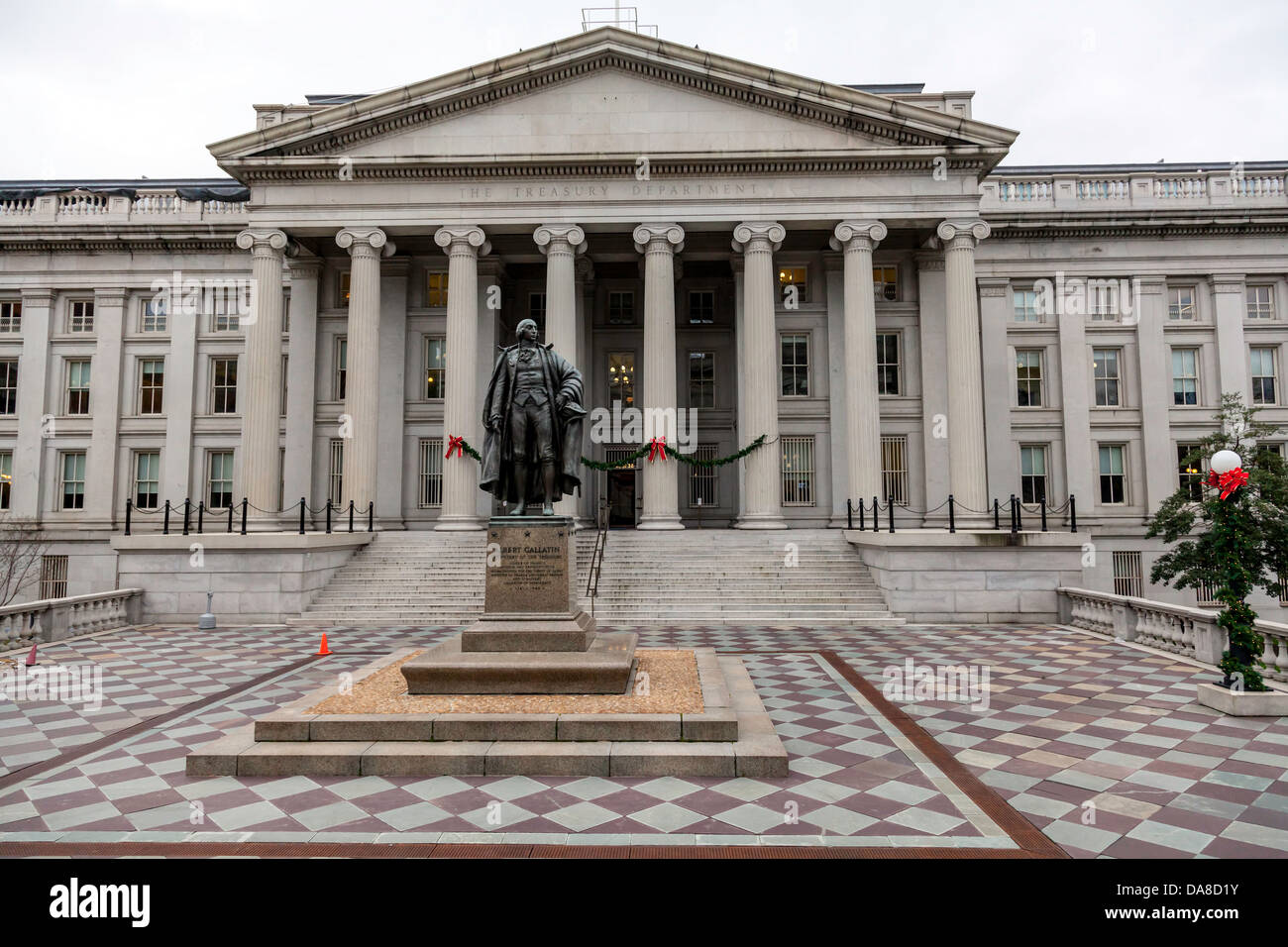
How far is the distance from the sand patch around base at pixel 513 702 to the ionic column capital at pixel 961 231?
2022 cm

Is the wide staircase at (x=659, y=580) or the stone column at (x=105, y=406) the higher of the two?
the stone column at (x=105, y=406)

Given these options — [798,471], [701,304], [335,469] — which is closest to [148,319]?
[335,469]

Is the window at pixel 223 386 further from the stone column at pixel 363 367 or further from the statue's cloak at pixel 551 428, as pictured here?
the statue's cloak at pixel 551 428

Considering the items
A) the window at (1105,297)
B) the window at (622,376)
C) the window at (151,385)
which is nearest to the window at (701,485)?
the window at (622,376)

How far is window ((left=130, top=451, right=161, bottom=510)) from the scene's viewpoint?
30484 millimetres

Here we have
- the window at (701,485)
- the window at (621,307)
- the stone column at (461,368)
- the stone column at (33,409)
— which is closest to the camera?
the stone column at (461,368)

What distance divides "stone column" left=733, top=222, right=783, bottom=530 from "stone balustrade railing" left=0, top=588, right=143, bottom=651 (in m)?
16.9

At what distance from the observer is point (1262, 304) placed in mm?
29047

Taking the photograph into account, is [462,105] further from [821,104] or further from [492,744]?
[492,744]

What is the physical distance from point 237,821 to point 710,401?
26.3 m

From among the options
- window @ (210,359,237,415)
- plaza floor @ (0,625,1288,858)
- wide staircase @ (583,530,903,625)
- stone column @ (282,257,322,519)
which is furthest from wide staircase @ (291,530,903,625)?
window @ (210,359,237,415)

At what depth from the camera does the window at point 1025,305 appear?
96.3 ft

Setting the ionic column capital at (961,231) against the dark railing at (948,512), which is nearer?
the dark railing at (948,512)
